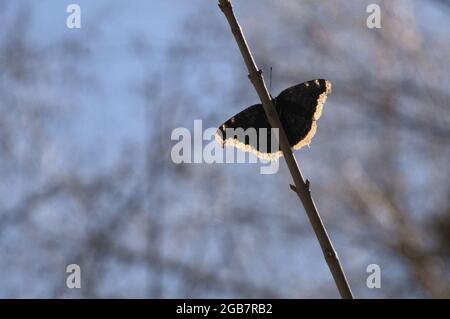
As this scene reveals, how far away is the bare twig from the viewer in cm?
168

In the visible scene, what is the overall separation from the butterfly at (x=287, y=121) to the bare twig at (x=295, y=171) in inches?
7.4

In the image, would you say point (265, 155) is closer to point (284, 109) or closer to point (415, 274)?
point (284, 109)

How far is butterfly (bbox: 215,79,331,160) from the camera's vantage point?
1.96 m

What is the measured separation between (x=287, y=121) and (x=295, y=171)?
0.32 metres

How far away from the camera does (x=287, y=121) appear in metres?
2.00

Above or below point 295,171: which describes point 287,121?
above

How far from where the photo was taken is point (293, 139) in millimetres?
2000

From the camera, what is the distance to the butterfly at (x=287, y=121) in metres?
1.96

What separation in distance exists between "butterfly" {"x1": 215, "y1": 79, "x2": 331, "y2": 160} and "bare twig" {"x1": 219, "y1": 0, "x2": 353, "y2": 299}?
188mm

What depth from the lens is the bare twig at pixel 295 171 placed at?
168 centimetres

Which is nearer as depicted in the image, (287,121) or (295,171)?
(295,171)

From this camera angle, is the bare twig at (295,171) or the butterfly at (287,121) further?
the butterfly at (287,121)

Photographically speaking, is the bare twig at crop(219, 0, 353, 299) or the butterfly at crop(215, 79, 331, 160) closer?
the bare twig at crop(219, 0, 353, 299)
